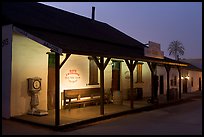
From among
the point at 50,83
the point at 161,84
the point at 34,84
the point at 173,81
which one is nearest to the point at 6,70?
the point at 34,84

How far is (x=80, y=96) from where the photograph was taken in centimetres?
1210

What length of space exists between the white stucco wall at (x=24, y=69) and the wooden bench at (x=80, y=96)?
1.05 metres

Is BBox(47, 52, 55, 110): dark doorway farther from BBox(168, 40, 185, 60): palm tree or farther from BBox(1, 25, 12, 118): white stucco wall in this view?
BBox(168, 40, 185, 60): palm tree

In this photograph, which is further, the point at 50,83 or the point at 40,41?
the point at 50,83

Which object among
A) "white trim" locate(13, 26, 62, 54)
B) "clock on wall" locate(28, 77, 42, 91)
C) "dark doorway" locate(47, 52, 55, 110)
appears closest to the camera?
"white trim" locate(13, 26, 62, 54)

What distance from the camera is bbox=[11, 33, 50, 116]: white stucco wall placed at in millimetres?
9477

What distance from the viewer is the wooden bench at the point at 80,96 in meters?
11.2

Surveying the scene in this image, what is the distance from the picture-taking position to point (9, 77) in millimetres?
9406

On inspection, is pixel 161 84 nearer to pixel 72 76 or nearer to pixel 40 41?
pixel 72 76

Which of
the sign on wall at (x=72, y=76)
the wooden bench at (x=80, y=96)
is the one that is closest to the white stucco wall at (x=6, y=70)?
the wooden bench at (x=80, y=96)

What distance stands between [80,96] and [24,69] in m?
3.24

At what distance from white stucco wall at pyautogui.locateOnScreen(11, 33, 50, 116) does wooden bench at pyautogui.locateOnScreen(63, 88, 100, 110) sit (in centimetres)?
105

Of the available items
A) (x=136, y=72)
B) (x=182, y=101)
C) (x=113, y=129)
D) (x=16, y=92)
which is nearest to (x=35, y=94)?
(x=16, y=92)

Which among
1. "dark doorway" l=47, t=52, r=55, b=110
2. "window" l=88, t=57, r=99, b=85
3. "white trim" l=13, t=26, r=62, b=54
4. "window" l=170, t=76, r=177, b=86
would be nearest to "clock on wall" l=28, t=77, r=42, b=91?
"dark doorway" l=47, t=52, r=55, b=110
